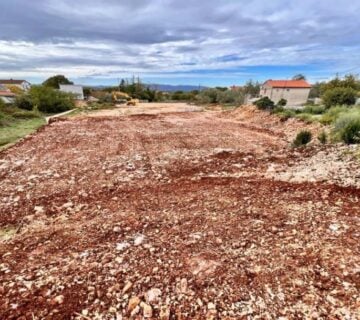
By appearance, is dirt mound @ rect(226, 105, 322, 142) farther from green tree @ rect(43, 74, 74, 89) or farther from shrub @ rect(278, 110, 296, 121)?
green tree @ rect(43, 74, 74, 89)

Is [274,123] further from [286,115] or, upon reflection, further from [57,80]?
[57,80]

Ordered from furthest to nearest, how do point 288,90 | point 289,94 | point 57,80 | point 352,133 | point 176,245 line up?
point 57,80 → point 289,94 → point 288,90 → point 352,133 → point 176,245

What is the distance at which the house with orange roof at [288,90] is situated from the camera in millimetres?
40344

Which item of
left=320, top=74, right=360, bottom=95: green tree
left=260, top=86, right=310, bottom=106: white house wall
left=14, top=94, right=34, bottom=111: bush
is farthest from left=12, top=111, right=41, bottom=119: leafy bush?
left=260, top=86, right=310, bottom=106: white house wall

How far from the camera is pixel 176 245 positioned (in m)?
3.50

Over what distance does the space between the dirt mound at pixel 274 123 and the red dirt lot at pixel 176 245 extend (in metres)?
5.88

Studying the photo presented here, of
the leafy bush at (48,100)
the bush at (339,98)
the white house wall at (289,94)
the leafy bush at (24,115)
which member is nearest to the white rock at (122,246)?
the bush at (339,98)

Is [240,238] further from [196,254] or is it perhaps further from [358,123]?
[358,123]

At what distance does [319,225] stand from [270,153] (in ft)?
15.7

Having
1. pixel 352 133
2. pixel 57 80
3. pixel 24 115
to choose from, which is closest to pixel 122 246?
pixel 352 133

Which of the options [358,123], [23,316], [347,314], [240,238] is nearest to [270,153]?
[358,123]

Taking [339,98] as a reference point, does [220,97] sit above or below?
below

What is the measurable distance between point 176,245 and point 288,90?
41705mm

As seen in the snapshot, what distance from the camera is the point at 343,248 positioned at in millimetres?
3221
